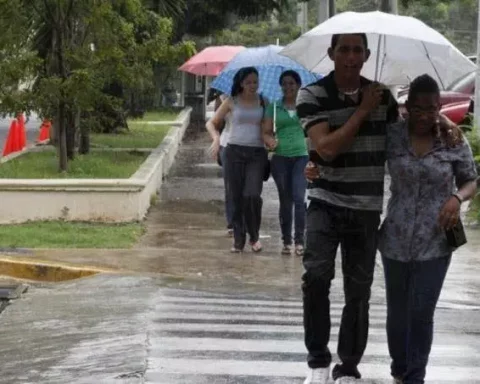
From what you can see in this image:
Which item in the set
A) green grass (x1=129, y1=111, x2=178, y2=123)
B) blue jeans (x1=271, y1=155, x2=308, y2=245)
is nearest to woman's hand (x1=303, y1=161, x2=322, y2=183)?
blue jeans (x1=271, y1=155, x2=308, y2=245)

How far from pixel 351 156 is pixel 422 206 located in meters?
0.43

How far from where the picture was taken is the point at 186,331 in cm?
748

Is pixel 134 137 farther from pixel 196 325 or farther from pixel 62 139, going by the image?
pixel 196 325

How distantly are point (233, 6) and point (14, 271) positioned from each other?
20.4m

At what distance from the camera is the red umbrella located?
22.6m

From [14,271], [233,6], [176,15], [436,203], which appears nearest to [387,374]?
[436,203]

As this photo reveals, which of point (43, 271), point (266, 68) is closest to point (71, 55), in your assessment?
point (266, 68)

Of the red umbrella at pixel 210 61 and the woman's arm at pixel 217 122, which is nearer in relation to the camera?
the woman's arm at pixel 217 122

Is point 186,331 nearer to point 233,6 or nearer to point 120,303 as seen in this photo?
point 120,303

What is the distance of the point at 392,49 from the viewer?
21.2ft

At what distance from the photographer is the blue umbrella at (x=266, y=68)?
1194 cm

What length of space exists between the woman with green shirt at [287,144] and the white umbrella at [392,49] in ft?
14.0

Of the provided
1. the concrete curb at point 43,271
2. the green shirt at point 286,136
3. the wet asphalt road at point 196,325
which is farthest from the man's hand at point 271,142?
the concrete curb at point 43,271

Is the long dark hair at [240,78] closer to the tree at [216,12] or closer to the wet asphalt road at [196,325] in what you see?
the wet asphalt road at [196,325]
